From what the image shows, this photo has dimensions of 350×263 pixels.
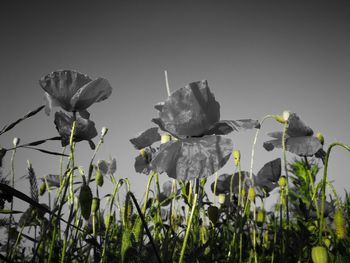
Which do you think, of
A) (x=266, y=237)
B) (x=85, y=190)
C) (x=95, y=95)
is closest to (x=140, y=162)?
(x=95, y=95)

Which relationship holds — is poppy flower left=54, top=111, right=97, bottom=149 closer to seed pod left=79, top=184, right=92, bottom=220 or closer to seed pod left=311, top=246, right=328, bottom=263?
seed pod left=79, top=184, right=92, bottom=220

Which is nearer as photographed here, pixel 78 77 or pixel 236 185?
pixel 78 77

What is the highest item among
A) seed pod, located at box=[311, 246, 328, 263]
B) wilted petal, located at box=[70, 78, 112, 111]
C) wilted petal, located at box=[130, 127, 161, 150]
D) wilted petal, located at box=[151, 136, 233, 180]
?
wilted petal, located at box=[70, 78, 112, 111]

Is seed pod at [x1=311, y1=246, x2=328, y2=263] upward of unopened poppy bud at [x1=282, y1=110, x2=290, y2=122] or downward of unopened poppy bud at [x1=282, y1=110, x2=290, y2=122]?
downward

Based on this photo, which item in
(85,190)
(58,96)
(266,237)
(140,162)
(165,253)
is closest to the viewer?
(165,253)

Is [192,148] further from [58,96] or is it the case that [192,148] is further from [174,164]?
[58,96]

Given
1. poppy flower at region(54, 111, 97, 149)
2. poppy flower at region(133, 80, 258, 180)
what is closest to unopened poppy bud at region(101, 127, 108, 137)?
poppy flower at region(54, 111, 97, 149)

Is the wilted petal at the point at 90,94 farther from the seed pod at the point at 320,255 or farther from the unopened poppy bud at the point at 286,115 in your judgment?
the seed pod at the point at 320,255
